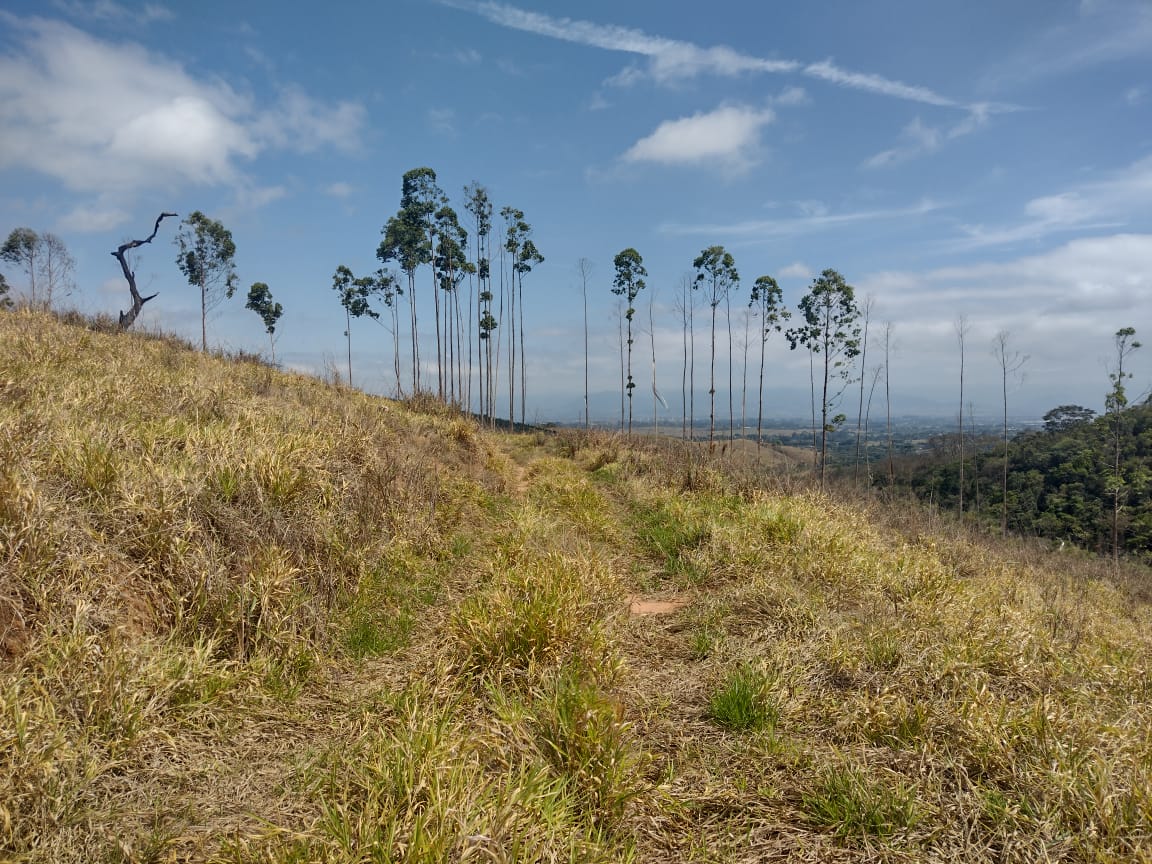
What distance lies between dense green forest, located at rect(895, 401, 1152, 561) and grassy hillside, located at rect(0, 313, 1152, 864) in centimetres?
2851

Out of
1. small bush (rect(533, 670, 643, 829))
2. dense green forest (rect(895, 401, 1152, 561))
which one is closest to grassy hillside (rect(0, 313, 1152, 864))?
small bush (rect(533, 670, 643, 829))

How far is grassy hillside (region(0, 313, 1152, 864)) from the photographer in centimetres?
201

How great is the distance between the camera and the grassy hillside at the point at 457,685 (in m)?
2.01

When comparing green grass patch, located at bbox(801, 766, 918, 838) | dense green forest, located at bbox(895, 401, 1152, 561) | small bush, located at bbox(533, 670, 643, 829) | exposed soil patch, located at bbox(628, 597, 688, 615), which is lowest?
dense green forest, located at bbox(895, 401, 1152, 561)

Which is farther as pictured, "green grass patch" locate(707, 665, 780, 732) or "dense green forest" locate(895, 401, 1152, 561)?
"dense green forest" locate(895, 401, 1152, 561)

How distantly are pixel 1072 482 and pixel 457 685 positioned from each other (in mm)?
42342

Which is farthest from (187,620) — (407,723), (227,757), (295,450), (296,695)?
(295,450)

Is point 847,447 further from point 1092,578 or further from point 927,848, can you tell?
point 927,848

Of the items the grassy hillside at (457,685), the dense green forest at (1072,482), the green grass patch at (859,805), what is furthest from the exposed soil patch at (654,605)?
the dense green forest at (1072,482)

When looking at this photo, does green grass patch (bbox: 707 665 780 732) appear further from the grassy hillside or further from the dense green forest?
the dense green forest

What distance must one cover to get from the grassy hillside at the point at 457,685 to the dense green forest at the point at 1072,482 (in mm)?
28513

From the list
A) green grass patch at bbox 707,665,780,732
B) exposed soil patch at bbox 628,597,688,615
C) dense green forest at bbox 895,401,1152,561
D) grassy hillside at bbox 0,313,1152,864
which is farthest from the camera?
dense green forest at bbox 895,401,1152,561

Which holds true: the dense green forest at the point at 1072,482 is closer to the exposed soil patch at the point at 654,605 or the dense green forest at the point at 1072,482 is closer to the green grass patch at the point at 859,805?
the exposed soil patch at the point at 654,605

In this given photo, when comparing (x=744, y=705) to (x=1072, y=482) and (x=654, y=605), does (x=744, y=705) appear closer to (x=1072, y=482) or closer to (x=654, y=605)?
(x=654, y=605)
